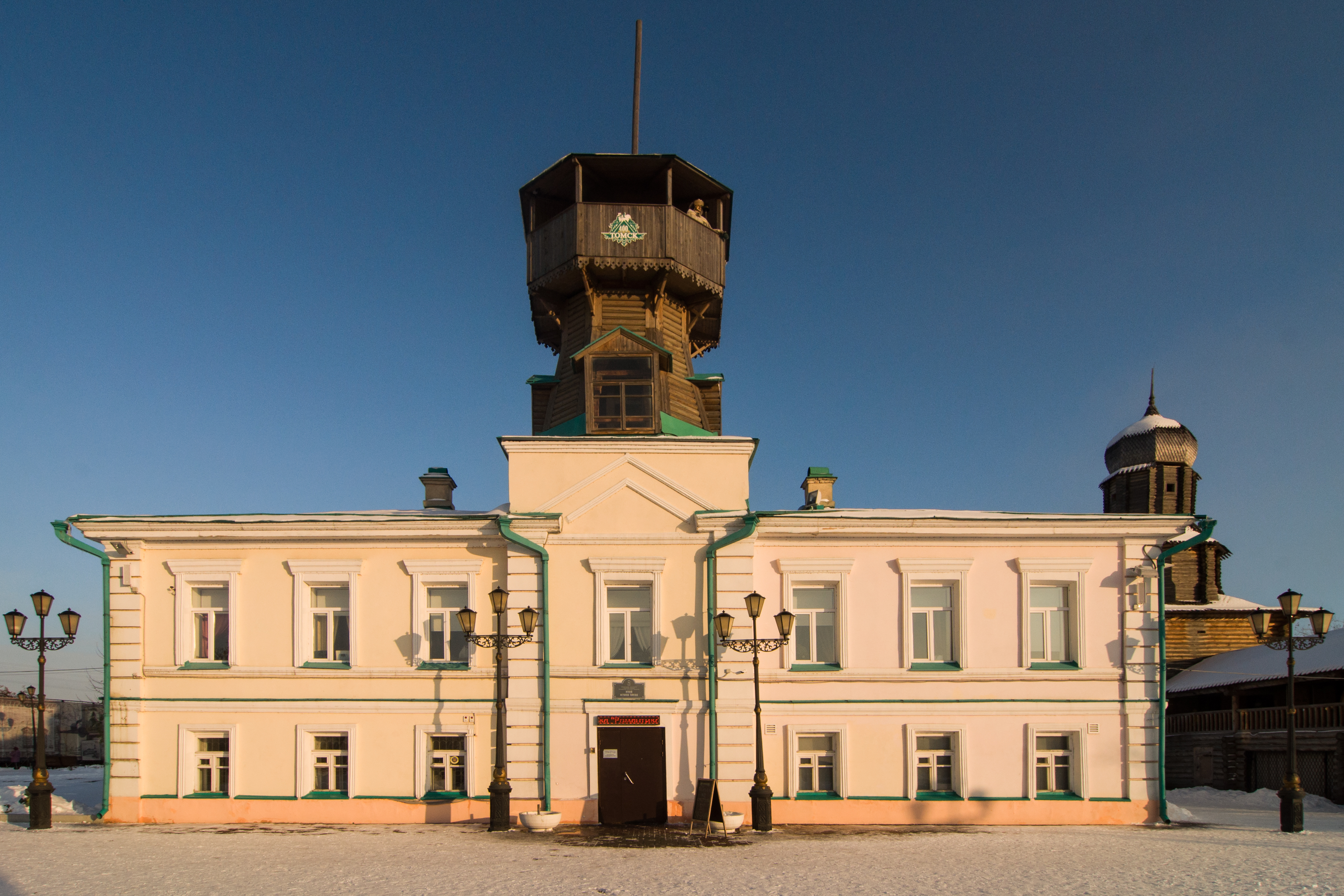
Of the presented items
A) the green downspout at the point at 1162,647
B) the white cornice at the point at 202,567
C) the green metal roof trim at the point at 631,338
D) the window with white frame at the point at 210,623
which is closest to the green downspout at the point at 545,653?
the green metal roof trim at the point at 631,338

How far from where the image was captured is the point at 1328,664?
1041 inches

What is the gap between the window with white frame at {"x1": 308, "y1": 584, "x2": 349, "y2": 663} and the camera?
1833 cm

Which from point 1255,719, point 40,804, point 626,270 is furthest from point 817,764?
point 1255,719

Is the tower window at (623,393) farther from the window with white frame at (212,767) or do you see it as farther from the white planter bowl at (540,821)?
the window with white frame at (212,767)

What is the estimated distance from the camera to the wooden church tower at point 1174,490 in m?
42.6

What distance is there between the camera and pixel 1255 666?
32.3 metres

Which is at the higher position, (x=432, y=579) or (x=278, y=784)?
(x=432, y=579)

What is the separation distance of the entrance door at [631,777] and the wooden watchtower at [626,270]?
6.75m

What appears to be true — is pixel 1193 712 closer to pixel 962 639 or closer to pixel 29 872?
pixel 962 639

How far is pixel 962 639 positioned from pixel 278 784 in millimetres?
14235

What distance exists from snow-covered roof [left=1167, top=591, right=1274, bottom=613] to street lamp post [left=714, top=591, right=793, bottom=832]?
99.1 feet

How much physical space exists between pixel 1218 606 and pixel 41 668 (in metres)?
→ 45.2

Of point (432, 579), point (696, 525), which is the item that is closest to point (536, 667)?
point (432, 579)

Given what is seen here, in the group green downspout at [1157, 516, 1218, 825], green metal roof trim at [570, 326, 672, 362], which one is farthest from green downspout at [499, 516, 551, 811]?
green downspout at [1157, 516, 1218, 825]
